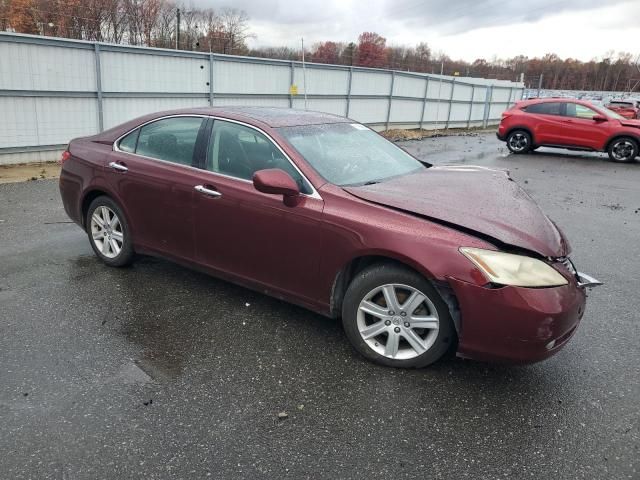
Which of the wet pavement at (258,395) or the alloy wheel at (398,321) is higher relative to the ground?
the alloy wheel at (398,321)

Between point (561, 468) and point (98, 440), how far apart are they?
224cm

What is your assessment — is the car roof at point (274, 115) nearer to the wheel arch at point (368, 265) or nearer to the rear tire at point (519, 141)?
the wheel arch at point (368, 265)

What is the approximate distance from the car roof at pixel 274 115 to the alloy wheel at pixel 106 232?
1329 mm

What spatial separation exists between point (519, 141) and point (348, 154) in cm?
1344

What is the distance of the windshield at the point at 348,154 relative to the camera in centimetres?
360

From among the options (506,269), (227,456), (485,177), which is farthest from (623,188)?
(227,456)

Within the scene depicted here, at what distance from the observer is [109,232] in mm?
4633

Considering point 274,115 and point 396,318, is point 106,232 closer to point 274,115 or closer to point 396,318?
point 274,115

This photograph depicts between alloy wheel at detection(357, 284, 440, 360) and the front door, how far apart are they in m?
0.45

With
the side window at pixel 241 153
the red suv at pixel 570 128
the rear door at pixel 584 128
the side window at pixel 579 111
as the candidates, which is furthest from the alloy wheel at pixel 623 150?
the side window at pixel 241 153

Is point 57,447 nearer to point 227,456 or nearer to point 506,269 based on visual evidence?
point 227,456

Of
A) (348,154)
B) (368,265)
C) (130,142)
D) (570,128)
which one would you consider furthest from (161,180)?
(570,128)

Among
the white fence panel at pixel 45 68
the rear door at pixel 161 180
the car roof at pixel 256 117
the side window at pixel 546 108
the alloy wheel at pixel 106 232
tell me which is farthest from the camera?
the side window at pixel 546 108

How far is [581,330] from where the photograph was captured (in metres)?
3.79
